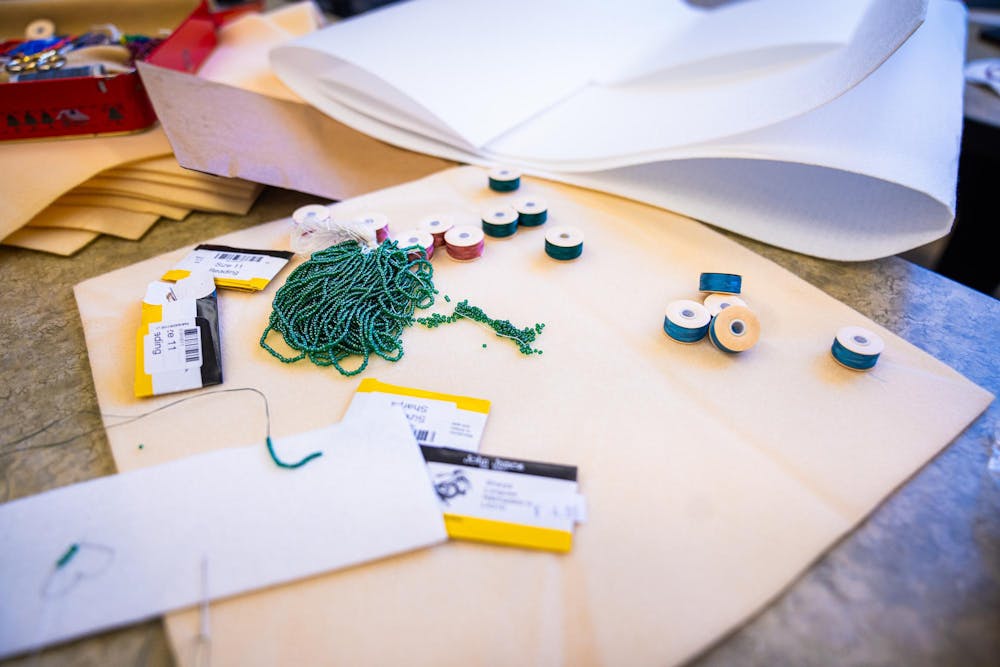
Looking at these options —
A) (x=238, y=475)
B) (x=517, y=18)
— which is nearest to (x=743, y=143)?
(x=517, y=18)

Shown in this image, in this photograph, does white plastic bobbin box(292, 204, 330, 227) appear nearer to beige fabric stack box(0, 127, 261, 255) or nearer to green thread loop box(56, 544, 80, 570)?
beige fabric stack box(0, 127, 261, 255)

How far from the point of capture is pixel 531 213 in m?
1.15

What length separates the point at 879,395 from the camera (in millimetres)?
820

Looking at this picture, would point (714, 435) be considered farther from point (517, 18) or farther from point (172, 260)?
point (517, 18)

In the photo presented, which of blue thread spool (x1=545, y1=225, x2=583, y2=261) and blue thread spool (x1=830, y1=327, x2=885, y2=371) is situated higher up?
blue thread spool (x1=545, y1=225, x2=583, y2=261)

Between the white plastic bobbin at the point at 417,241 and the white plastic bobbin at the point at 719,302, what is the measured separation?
51 cm

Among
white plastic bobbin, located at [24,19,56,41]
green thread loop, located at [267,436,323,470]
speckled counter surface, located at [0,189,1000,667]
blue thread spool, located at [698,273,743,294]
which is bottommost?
speckled counter surface, located at [0,189,1000,667]

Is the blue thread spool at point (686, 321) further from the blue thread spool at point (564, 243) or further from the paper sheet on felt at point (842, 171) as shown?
the paper sheet on felt at point (842, 171)

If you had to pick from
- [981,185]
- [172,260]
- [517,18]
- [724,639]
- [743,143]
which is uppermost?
[517,18]

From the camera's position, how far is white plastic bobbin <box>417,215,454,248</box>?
111cm

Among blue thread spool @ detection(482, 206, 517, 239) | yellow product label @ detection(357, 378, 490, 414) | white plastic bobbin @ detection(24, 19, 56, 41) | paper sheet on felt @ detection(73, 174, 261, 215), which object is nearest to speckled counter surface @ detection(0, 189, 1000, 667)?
paper sheet on felt @ detection(73, 174, 261, 215)

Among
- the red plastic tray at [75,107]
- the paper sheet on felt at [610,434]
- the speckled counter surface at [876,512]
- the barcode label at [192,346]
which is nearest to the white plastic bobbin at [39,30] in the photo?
the red plastic tray at [75,107]

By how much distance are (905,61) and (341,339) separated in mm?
1288

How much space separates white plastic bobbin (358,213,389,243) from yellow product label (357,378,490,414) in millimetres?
371
